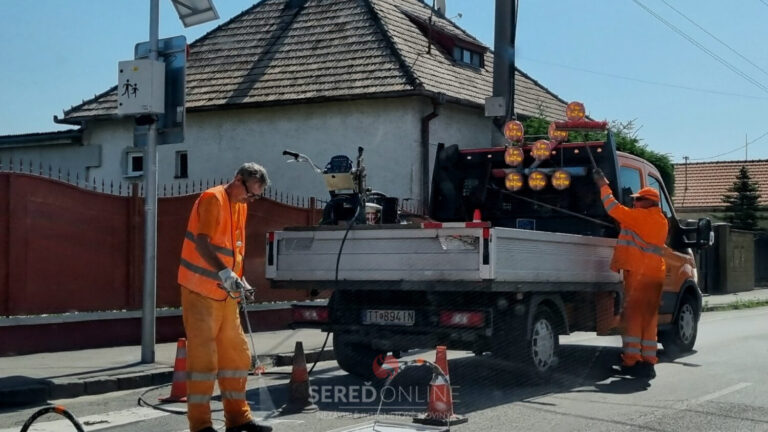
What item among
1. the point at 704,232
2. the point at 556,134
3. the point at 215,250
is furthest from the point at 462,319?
the point at 704,232

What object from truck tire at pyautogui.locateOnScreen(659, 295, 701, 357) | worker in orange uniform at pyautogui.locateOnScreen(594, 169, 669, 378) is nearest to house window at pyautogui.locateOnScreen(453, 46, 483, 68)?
truck tire at pyautogui.locateOnScreen(659, 295, 701, 357)

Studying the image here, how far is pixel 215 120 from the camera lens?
23875 mm

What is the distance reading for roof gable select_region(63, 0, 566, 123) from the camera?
2216 cm

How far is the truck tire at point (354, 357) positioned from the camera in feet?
32.1

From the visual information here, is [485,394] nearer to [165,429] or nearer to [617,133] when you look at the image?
[165,429]

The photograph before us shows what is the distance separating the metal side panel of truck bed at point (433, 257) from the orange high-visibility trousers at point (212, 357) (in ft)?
8.39

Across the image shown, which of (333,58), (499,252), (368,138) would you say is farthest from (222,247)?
(333,58)

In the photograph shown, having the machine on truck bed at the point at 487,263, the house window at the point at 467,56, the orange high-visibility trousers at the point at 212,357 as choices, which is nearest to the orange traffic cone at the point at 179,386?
the machine on truck bed at the point at 487,263

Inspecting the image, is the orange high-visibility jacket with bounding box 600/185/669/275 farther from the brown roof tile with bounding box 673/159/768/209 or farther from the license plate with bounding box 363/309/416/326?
the brown roof tile with bounding box 673/159/768/209

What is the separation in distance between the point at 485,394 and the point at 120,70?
552cm

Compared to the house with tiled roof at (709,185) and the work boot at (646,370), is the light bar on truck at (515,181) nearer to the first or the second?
the work boot at (646,370)

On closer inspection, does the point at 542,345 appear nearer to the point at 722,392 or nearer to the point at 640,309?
the point at 640,309

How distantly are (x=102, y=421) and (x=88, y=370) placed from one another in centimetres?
247

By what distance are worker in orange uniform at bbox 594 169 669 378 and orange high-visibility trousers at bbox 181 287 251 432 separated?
16.6 ft
